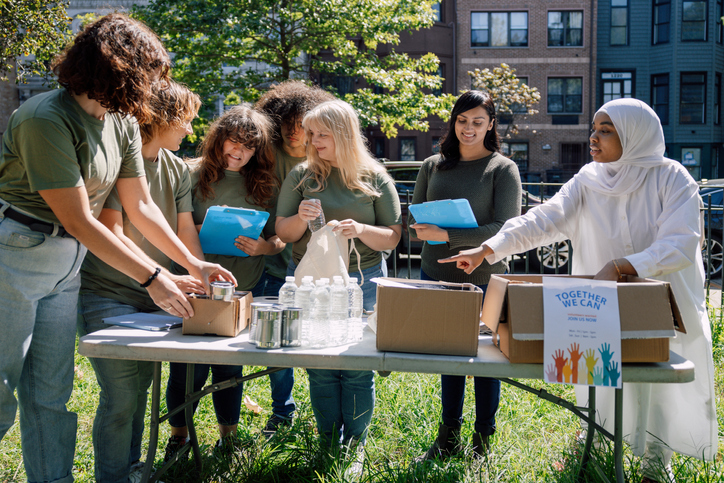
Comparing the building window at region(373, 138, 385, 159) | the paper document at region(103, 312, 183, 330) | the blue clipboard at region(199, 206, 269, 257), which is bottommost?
the paper document at region(103, 312, 183, 330)

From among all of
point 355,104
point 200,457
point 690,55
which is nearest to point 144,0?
point 355,104

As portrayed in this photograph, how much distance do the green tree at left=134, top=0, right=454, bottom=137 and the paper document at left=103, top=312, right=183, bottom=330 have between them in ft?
23.1

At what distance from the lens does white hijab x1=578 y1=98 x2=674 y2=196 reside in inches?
90.0

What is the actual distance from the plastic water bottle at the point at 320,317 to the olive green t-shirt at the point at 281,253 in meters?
1.13

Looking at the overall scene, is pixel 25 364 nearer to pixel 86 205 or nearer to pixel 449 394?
pixel 86 205

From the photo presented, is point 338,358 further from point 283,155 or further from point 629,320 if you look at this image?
point 283,155

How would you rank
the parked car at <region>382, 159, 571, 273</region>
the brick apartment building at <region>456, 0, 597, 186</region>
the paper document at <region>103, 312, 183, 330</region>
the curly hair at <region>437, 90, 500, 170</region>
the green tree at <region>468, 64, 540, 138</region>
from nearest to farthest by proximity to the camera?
the paper document at <region>103, 312, 183, 330</region> → the curly hair at <region>437, 90, 500, 170</region> → the parked car at <region>382, 159, 571, 273</region> → the green tree at <region>468, 64, 540, 138</region> → the brick apartment building at <region>456, 0, 597, 186</region>

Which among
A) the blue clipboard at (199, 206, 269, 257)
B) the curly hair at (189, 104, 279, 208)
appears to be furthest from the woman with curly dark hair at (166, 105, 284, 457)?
the blue clipboard at (199, 206, 269, 257)

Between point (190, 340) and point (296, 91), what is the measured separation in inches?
68.8

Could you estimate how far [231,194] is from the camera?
2.86 meters

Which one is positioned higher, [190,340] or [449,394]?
[190,340]

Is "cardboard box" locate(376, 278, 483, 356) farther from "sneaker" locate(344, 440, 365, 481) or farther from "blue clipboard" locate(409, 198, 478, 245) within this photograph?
"sneaker" locate(344, 440, 365, 481)

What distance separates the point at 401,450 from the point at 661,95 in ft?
79.1

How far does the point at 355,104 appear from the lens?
9383 mm
